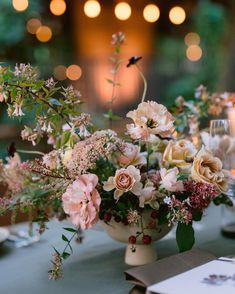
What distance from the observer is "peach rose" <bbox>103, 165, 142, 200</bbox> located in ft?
3.10

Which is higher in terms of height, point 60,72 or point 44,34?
point 44,34

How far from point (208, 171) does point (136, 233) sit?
19cm

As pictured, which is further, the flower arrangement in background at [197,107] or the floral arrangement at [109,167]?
the flower arrangement in background at [197,107]

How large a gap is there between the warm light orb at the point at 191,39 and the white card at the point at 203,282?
571 cm

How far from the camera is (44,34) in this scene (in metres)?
5.59

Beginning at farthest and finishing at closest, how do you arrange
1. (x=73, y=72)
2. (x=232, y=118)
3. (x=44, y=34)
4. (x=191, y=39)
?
1. (x=191, y=39)
2. (x=73, y=72)
3. (x=44, y=34)
4. (x=232, y=118)

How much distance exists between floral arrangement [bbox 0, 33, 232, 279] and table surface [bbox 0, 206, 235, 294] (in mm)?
45

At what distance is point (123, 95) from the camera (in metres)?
6.38

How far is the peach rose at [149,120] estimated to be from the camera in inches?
38.4

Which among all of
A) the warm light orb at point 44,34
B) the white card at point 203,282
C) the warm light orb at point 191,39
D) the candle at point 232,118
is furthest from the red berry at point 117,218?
the warm light orb at point 191,39

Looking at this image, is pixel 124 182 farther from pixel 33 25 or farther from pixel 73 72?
pixel 73 72

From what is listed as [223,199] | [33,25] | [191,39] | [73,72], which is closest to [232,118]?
[223,199]

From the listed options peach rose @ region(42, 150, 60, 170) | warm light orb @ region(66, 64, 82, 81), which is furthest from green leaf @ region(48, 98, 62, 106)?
warm light orb @ region(66, 64, 82, 81)

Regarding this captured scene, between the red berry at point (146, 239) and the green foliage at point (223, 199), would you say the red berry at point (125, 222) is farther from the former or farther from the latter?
the green foliage at point (223, 199)
